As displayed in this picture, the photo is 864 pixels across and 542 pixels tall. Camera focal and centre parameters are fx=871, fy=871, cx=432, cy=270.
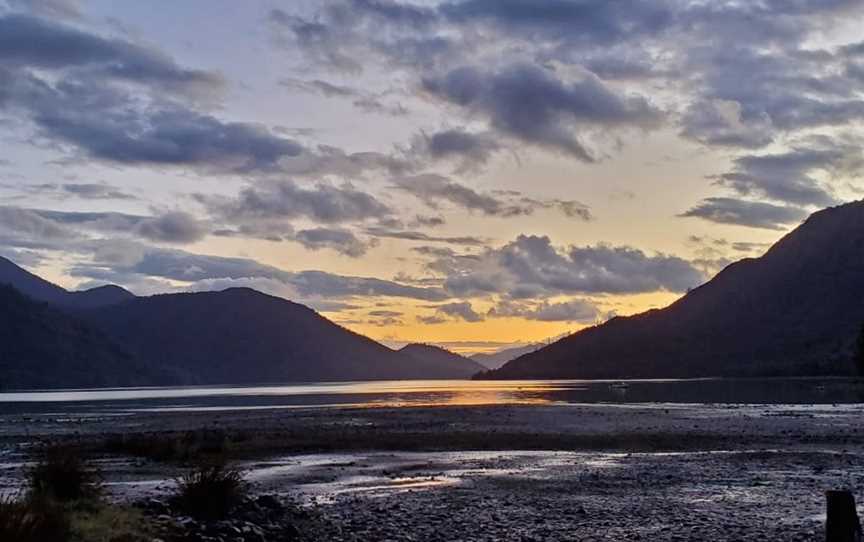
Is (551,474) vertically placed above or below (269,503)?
below

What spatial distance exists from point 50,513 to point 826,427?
166 ft

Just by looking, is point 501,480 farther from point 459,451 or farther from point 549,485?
point 459,451

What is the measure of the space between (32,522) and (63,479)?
693cm

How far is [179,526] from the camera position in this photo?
18172 mm

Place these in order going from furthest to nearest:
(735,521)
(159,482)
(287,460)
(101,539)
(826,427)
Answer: (826,427)
(287,460)
(159,482)
(735,521)
(101,539)

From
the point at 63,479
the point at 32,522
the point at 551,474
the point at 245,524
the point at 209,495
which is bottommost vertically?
the point at 551,474

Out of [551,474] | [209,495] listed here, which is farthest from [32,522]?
[551,474]

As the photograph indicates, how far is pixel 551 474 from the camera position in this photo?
A: 3275cm

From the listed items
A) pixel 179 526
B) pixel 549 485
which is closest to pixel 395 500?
pixel 549 485

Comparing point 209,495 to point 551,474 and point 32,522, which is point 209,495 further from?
point 551,474

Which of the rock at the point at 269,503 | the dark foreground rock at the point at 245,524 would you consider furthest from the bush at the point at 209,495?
the rock at the point at 269,503

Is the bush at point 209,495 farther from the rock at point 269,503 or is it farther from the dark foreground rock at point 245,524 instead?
the rock at point 269,503

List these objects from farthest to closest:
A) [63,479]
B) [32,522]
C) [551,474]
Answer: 1. [551,474]
2. [63,479]
3. [32,522]

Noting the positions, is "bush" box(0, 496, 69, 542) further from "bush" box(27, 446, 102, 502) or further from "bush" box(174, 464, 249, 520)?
"bush" box(174, 464, 249, 520)
